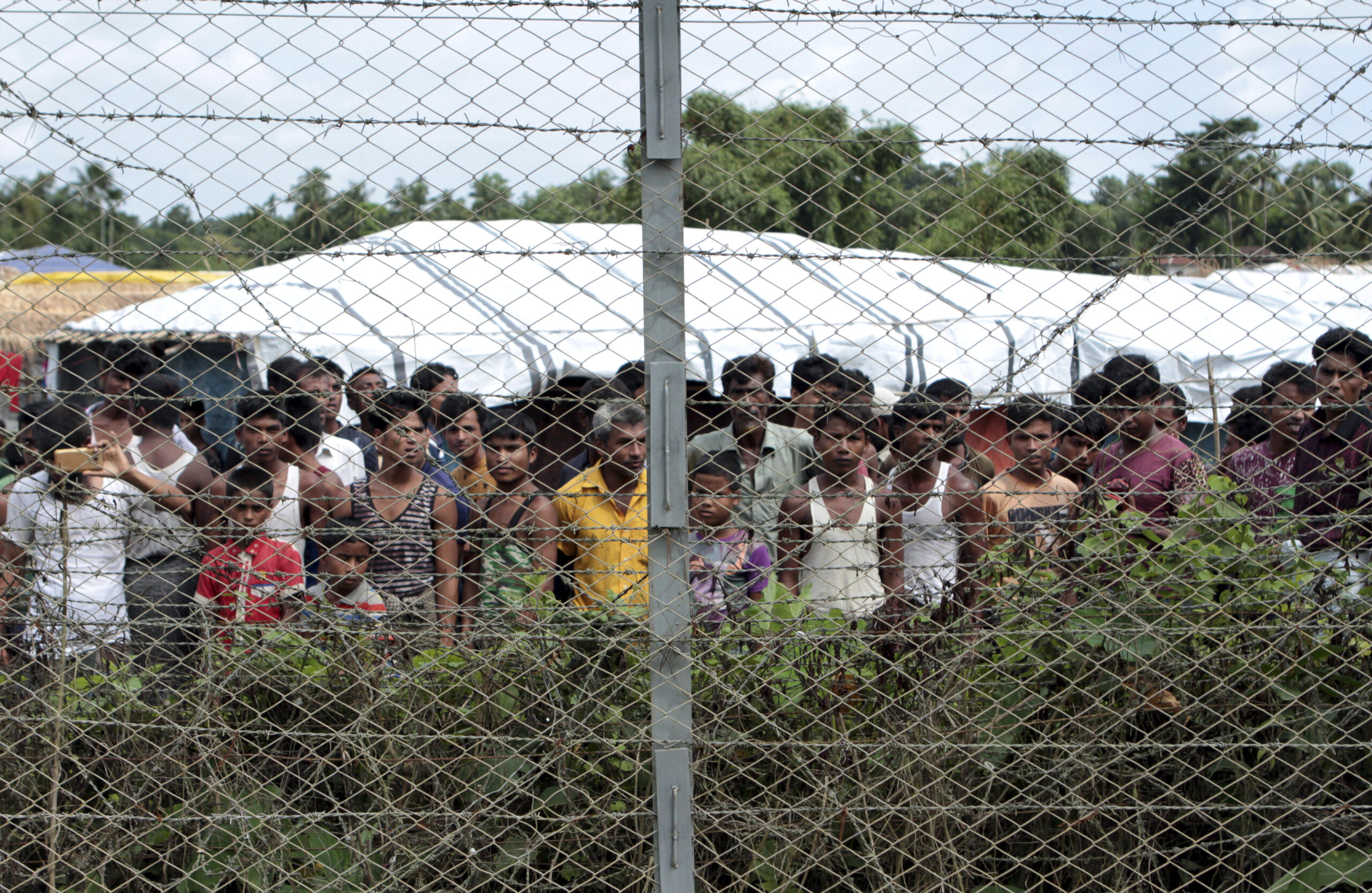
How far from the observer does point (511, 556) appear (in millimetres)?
3062

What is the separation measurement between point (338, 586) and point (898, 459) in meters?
1.77

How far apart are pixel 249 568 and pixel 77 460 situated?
1.58ft

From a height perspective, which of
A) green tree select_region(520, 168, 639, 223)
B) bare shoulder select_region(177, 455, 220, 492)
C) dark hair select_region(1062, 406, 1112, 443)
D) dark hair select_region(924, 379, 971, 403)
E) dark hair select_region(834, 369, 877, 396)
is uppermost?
green tree select_region(520, 168, 639, 223)

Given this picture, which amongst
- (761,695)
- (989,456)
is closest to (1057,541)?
(761,695)

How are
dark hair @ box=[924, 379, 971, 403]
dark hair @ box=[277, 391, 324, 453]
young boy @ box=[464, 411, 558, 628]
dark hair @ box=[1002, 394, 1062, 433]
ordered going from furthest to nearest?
dark hair @ box=[277, 391, 324, 453]
dark hair @ box=[924, 379, 971, 403]
dark hair @ box=[1002, 394, 1062, 433]
young boy @ box=[464, 411, 558, 628]

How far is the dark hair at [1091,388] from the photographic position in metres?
2.59

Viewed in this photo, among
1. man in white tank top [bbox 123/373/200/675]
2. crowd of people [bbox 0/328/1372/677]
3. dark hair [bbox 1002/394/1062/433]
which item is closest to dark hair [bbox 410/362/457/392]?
crowd of people [bbox 0/328/1372/677]

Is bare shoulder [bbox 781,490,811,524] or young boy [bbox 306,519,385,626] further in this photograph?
bare shoulder [bbox 781,490,811,524]

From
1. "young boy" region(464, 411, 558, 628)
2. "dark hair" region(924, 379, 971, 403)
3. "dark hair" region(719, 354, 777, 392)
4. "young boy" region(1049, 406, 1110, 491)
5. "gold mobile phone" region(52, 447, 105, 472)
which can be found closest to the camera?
"young boy" region(464, 411, 558, 628)

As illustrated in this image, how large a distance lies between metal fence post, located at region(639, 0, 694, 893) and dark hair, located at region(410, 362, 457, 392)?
0.67m

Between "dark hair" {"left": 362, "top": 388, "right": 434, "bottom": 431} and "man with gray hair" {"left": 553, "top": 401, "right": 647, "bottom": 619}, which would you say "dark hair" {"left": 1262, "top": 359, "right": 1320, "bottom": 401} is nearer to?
"man with gray hair" {"left": 553, "top": 401, "right": 647, "bottom": 619}

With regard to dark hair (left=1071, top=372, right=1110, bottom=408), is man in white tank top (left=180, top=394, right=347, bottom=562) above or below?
below

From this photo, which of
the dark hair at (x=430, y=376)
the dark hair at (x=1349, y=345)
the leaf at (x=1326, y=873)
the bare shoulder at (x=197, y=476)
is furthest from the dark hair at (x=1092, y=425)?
the bare shoulder at (x=197, y=476)

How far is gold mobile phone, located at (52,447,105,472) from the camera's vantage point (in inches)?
101
